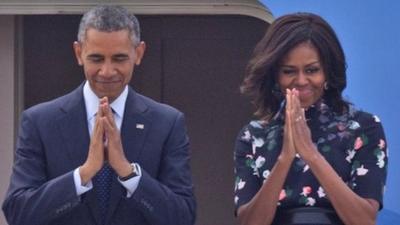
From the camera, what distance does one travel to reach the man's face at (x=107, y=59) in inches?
109

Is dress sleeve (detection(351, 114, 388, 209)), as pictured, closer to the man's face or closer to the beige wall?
the man's face

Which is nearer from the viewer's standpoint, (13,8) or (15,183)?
(15,183)

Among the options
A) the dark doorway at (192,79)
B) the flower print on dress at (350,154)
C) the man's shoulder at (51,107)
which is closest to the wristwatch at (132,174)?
the man's shoulder at (51,107)

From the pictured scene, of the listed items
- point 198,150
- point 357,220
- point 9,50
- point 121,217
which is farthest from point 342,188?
point 198,150

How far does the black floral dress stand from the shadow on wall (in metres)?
1.11

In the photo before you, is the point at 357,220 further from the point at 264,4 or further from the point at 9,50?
the point at 9,50

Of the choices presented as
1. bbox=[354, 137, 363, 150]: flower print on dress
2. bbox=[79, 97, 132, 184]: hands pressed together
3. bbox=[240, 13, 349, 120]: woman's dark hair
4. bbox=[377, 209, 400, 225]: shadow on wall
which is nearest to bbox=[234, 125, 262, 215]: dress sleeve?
bbox=[240, 13, 349, 120]: woman's dark hair

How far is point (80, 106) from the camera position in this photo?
9.37ft

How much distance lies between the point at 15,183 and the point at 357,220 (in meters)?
1.08

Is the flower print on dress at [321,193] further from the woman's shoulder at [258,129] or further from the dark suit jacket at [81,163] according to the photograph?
the dark suit jacket at [81,163]

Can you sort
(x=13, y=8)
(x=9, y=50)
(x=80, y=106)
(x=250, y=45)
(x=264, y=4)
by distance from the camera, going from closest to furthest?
(x=80, y=106) < (x=264, y=4) < (x=13, y=8) < (x=9, y=50) < (x=250, y=45)

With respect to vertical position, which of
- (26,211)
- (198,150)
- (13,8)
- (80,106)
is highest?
(13,8)

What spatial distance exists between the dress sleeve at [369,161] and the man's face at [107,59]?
792 mm

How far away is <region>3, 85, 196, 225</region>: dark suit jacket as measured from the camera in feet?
8.81
